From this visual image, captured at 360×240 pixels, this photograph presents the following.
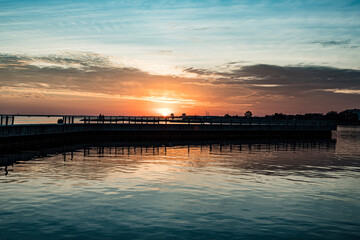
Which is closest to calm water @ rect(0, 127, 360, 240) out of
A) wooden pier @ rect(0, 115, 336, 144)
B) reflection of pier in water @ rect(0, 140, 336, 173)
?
reflection of pier in water @ rect(0, 140, 336, 173)

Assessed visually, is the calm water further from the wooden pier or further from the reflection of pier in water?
the wooden pier

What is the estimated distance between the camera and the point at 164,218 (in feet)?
38.9

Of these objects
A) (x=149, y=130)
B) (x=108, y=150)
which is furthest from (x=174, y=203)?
(x=149, y=130)

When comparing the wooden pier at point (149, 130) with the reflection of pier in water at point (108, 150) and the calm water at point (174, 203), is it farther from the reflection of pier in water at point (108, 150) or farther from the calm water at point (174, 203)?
the calm water at point (174, 203)

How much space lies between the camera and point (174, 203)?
13898mm

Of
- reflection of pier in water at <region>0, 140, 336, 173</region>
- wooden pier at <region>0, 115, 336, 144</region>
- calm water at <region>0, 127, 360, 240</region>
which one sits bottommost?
calm water at <region>0, 127, 360, 240</region>

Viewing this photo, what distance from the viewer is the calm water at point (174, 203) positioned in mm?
10594

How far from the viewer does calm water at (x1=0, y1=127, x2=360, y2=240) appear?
417 inches

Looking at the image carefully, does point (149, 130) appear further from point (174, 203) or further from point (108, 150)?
point (174, 203)

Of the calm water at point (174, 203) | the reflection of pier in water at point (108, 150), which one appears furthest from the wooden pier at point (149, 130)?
the calm water at point (174, 203)

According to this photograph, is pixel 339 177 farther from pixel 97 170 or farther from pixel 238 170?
pixel 97 170

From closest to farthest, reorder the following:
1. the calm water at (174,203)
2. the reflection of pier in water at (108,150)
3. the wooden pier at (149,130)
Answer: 1. the calm water at (174,203)
2. the reflection of pier in water at (108,150)
3. the wooden pier at (149,130)

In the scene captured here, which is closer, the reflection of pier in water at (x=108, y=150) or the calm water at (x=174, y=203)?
the calm water at (x=174, y=203)

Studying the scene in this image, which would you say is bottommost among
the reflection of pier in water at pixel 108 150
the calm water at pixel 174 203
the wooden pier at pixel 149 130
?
the calm water at pixel 174 203
